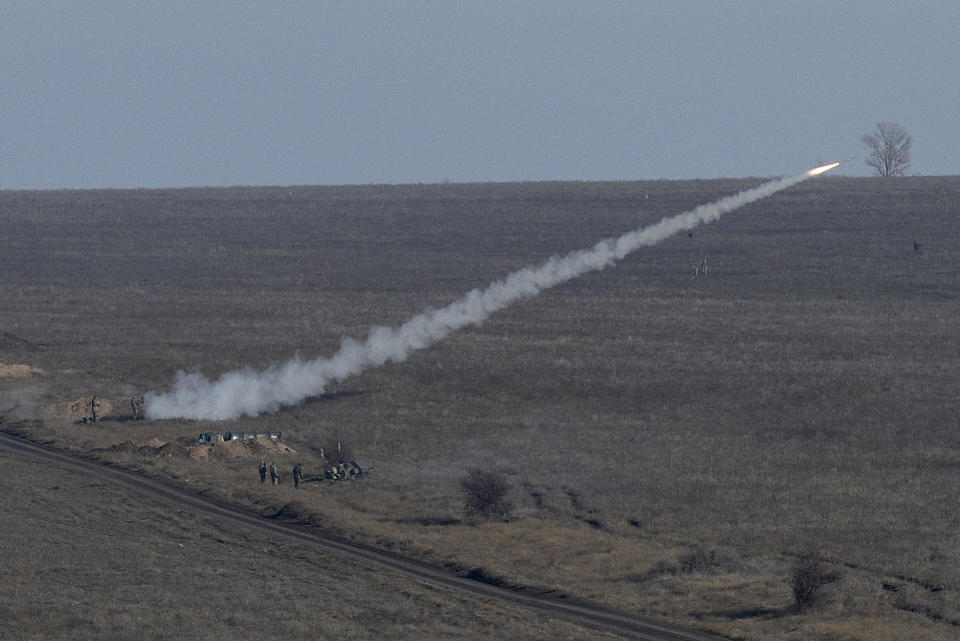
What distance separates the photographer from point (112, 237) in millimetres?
145375

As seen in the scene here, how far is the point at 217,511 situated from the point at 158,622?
14963 mm

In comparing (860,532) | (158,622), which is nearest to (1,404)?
(158,622)

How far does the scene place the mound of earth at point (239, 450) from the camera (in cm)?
5875

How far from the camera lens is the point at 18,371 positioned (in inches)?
3041

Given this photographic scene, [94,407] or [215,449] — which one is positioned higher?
[94,407]

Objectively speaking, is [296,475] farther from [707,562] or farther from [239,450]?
[707,562]

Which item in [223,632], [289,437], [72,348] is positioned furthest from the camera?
[72,348]

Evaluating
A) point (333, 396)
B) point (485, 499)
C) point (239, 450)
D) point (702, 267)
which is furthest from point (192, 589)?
point (702, 267)

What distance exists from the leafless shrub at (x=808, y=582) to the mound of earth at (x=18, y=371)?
52.2m

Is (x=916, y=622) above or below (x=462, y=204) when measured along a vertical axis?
below

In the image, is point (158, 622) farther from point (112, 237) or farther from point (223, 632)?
point (112, 237)

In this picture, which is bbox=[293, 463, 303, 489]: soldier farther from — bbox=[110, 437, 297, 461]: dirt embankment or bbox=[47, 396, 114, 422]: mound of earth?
bbox=[47, 396, 114, 422]: mound of earth

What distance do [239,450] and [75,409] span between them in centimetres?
1333

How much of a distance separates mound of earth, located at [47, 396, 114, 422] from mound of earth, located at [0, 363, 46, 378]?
28.6 ft
